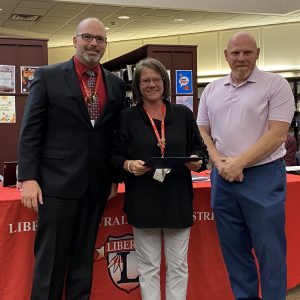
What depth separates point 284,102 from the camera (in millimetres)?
2129

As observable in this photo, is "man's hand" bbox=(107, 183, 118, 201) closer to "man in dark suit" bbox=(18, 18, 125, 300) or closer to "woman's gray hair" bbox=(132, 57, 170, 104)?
"man in dark suit" bbox=(18, 18, 125, 300)

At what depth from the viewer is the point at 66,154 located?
199 cm

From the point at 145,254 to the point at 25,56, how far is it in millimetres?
5269

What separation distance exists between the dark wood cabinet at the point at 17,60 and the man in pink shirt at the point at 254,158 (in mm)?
4897

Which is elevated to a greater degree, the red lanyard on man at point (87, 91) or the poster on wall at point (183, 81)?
the poster on wall at point (183, 81)

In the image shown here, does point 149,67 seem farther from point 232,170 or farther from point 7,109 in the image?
point 7,109

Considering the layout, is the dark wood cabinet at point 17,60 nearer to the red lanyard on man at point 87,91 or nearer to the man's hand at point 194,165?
the red lanyard on man at point 87,91

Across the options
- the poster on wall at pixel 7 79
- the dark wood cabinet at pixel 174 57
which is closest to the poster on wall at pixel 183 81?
the dark wood cabinet at pixel 174 57

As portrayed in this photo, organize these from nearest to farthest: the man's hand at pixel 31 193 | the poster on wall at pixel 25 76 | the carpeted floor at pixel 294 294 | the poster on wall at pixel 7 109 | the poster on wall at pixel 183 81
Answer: the man's hand at pixel 31 193 < the carpeted floor at pixel 294 294 < the poster on wall at pixel 7 109 < the poster on wall at pixel 25 76 < the poster on wall at pixel 183 81

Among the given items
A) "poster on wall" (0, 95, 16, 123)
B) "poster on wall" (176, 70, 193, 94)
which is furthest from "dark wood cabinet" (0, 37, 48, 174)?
"poster on wall" (176, 70, 193, 94)

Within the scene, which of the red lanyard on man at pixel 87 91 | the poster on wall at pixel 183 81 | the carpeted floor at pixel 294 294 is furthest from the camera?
the poster on wall at pixel 183 81

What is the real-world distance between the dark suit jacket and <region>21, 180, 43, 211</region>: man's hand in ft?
0.10

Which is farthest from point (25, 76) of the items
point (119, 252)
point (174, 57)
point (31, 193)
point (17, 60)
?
point (31, 193)

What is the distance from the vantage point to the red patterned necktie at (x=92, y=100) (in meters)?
2.04
